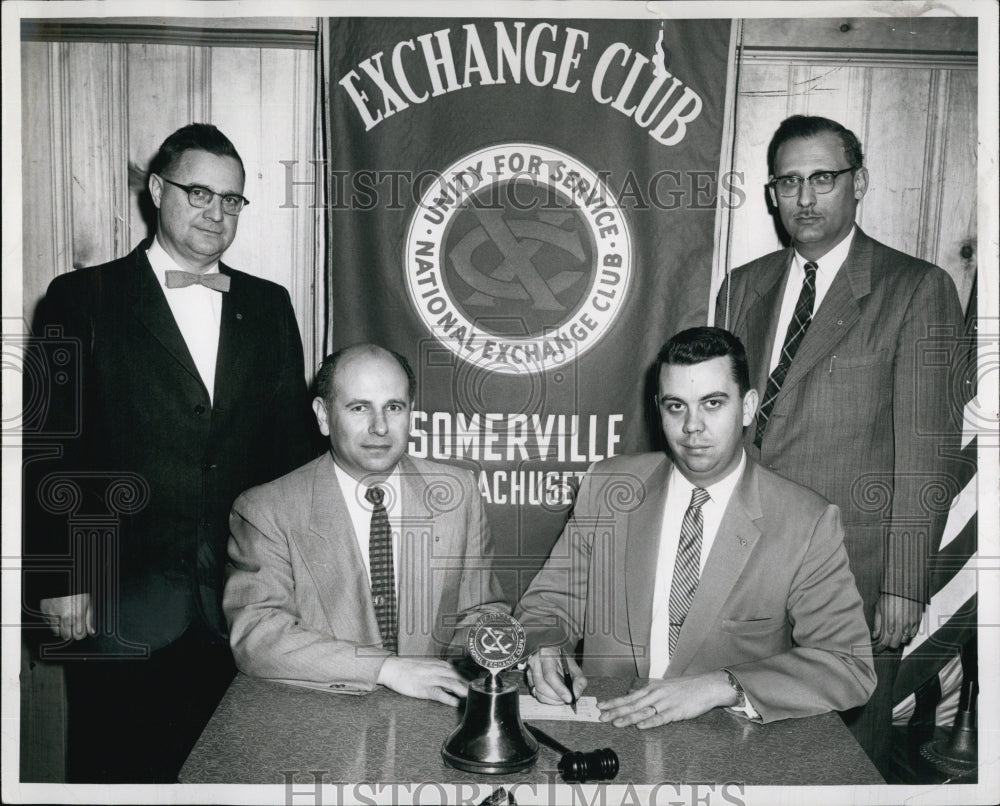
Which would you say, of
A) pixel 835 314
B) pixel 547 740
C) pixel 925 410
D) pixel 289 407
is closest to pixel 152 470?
pixel 289 407

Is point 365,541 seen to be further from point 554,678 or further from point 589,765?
point 589,765

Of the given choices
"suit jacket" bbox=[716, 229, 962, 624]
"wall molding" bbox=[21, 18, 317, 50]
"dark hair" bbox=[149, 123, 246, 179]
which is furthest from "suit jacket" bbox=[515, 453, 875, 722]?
"wall molding" bbox=[21, 18, 317, 50]

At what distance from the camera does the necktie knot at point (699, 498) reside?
2.72 meters

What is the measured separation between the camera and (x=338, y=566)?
271 centimetres

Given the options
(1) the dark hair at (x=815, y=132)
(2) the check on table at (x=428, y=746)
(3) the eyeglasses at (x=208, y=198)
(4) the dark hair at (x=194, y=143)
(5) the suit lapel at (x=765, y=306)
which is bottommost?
(2) the check on table at (x=428, y=746)

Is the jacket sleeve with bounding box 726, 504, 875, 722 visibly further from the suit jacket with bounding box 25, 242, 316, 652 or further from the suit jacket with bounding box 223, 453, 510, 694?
the suit jacket with bounding box 25, 242, 316, 652

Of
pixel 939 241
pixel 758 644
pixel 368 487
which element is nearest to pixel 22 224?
pixel 368 487

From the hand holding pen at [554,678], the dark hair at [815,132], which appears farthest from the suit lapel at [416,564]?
the dark hair at [815,132]

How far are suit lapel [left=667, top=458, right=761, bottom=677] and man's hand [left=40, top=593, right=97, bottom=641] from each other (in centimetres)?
172

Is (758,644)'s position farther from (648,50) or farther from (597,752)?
(648,50)

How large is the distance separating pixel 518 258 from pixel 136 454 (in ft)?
4.17

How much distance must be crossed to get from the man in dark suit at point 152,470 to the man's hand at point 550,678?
3.11 ft

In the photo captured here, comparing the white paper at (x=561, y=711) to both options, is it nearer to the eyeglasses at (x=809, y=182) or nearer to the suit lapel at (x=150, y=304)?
the suit lapel at (x=150, y=304)

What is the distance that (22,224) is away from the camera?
2750 millimetres
